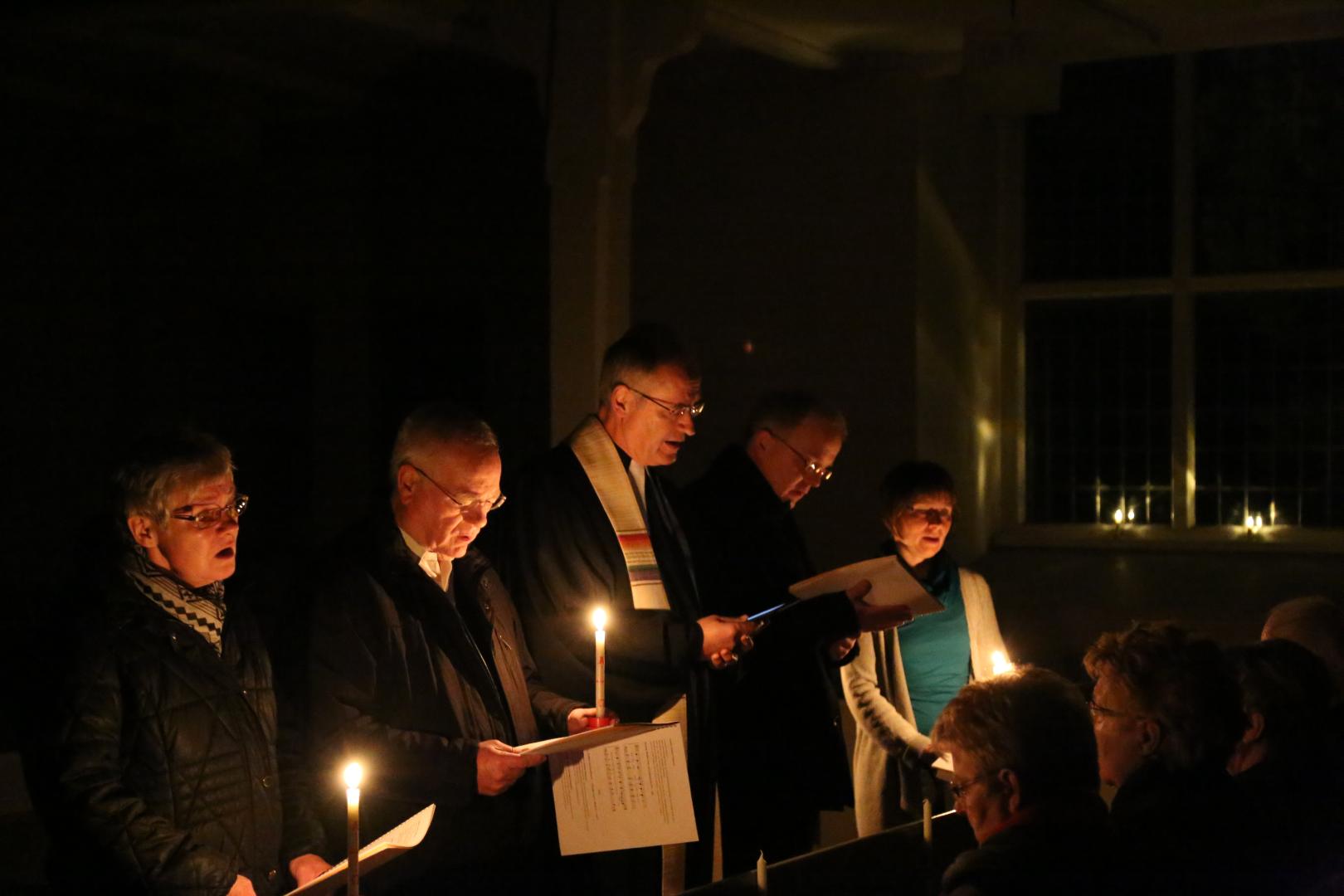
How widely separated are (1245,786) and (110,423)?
26.7ft

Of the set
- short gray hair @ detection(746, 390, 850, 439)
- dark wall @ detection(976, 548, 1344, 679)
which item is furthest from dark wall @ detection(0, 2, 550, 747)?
short gray hair @ detection(746, 390, 850, 439)

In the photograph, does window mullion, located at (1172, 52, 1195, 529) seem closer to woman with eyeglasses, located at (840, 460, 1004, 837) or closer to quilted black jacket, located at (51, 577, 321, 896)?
woman with eyeglasses, located at (840, 460, 1004, 837)

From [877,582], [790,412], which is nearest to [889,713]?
[877,582]

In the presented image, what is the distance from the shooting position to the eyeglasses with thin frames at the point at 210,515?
2.49 metres

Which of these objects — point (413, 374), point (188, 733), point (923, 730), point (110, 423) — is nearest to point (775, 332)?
point (413, 374)

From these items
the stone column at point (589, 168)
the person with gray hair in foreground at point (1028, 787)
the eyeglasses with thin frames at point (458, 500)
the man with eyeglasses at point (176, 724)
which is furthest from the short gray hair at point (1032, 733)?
the stone column at point (589, 168)

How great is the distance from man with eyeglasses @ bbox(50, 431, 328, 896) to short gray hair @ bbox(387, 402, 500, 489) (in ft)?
1.13

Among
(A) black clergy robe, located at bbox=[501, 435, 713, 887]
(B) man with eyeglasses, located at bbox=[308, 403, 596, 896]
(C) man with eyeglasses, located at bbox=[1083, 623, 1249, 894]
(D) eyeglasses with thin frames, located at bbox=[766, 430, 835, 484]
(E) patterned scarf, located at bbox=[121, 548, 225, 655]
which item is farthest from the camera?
(D) eyeglasses with thin frames, located at bbox=[766, 430, 835, 484]

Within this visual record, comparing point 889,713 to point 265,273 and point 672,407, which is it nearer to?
point 672,407

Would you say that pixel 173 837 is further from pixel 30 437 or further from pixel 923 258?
pixel 30 437

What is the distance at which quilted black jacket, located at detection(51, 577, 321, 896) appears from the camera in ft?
7.50

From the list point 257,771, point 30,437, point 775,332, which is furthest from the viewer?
point 30,437

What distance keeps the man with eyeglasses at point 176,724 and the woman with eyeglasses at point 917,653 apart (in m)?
1.83

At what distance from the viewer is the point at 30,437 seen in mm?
8820
